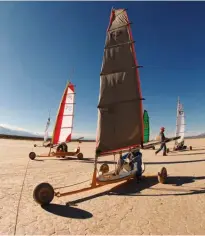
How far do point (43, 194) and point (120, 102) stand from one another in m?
5.00

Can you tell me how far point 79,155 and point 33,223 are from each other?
1369cm

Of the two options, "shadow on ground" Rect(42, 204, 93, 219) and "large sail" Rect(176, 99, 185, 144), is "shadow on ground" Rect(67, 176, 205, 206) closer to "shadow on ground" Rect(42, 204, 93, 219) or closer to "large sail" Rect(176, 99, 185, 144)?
"shadow on ground" Rect(42, 204, 93, 219)

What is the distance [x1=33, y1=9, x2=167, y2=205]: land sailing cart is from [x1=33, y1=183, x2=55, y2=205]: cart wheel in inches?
105

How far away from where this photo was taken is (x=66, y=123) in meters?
20.7

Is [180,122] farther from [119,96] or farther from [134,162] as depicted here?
[119,96]

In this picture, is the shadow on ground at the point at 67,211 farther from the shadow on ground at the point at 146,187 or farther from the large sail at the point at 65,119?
the large sail at the point at 65,119

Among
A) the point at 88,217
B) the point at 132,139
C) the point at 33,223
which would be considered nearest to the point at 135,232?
the point at 88,217

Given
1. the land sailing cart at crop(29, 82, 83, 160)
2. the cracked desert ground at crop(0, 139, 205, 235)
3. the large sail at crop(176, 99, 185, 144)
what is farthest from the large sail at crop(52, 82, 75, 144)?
the large sail at crop(176, 99, 185, 144)

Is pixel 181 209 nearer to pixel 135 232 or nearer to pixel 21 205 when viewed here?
pixel 135 232

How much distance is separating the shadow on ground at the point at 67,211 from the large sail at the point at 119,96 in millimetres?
3029

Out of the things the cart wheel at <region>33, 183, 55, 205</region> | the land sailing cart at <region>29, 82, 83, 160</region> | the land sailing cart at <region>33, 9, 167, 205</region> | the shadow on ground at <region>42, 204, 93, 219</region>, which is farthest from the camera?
the land sailing cart at <region>29, 82, 83, 160</region>

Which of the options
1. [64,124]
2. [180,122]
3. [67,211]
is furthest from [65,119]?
[180,122]

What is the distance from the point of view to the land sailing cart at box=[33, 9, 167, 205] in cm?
936

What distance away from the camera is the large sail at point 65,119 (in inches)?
800
